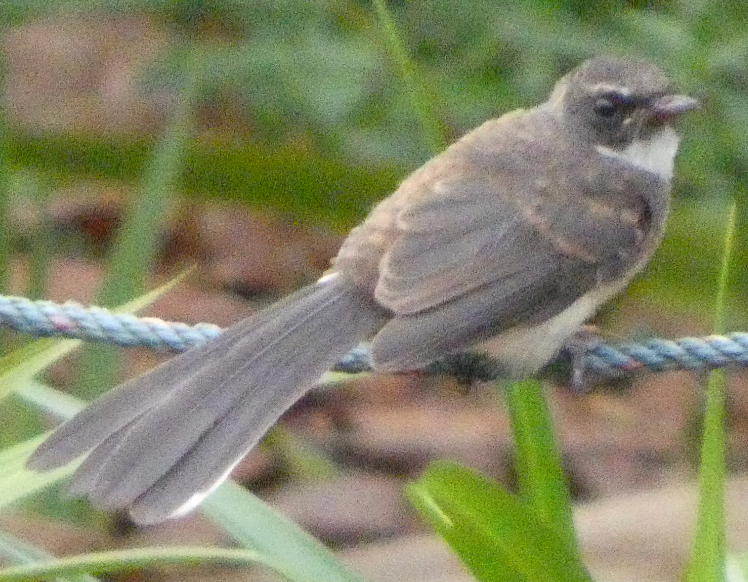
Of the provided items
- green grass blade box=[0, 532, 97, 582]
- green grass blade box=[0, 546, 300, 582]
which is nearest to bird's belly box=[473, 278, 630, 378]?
green grass blade box=[0, 546, 300, 582]

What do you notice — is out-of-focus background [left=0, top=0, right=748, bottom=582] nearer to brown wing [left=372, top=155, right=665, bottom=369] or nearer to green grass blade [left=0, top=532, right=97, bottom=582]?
brown wing [left=372, top=155, right=665, bottom=369]

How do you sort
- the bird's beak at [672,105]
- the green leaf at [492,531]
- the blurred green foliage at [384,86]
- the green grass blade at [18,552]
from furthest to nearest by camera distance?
the blurred green foliage at [384,86], the bird's beak at [672,105], the green grass blade at [18,552], the green leaf at [492,531]

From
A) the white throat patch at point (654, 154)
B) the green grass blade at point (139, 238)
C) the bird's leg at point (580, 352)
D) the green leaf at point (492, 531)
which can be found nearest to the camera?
the green leaf at point (492, 531)

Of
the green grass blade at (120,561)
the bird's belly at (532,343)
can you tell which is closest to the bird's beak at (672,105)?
the bird's belly at (532,343)

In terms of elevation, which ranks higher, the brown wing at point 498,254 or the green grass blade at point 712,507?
the brown wing at point 498,254

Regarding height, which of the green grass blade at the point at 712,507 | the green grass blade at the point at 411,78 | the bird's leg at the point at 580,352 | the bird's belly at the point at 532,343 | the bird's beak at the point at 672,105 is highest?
the green grass blade at the point at 411,78

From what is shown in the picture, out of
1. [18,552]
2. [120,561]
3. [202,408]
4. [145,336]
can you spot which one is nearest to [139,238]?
[18,552]

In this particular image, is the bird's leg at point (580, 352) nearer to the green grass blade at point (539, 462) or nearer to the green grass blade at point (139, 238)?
the green grass blade at point (539, 462)

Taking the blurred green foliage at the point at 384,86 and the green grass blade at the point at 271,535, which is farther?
the blurred green foliage at the point at 384,86
